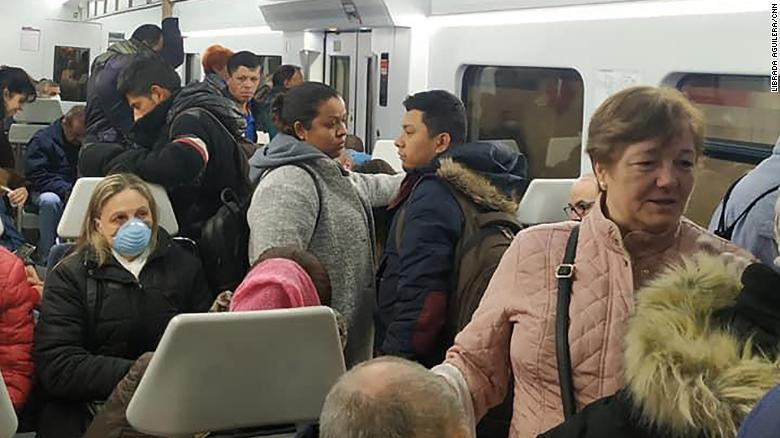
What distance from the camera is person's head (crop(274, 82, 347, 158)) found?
11.3 feet

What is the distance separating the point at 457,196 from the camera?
3086 millimetres

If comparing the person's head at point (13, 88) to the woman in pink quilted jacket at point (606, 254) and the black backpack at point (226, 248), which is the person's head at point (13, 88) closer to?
the black backpack at point (226, 248)

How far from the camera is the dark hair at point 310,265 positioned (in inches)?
114

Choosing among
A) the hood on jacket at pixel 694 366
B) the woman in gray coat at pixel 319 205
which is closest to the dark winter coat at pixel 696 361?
the hood on jacket at pixel 694 366

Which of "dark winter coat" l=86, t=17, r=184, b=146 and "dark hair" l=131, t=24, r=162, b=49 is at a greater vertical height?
"dark hair" l=131, t=24, r=162, b=49

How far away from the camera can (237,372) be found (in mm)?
2572

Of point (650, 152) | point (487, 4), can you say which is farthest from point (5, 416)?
point (487, 4)

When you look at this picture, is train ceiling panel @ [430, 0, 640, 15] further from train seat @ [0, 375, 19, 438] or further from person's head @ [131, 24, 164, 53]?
train seat @ [0, 375, 19, 438]

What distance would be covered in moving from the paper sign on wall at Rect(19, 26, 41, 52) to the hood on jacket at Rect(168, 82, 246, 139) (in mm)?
11722

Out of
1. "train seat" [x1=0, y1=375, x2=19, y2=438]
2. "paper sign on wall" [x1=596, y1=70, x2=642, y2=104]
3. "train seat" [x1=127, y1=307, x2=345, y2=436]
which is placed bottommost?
"train seat" [x1=0, y1=375, x2=19, y2=438]

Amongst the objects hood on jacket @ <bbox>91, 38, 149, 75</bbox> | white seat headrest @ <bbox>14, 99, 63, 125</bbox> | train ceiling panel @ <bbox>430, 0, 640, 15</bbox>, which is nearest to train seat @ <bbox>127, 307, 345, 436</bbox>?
hood on jacket @ <bbox>91, 38, 149, 75</bbox>

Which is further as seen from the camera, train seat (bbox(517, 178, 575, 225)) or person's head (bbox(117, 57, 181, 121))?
person's head (bbox(117, 57, 181, 121))

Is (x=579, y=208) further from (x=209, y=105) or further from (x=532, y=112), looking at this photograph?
(x=532, y=112)

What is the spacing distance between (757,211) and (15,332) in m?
2.33
